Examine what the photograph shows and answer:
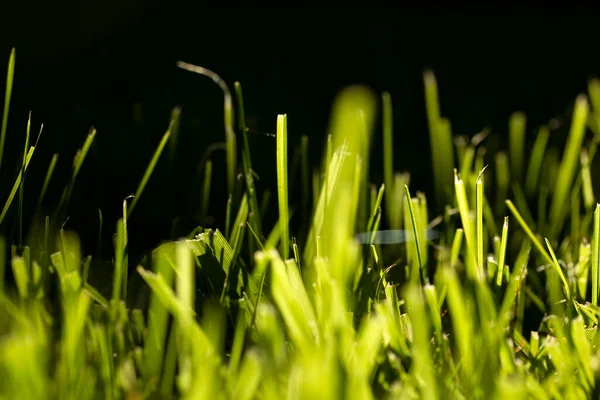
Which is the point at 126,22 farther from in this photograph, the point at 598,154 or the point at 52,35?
the point at 598,154

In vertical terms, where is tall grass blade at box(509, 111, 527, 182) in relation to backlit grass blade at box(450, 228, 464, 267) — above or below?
above

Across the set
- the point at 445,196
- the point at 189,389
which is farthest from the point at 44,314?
the point at 445,196

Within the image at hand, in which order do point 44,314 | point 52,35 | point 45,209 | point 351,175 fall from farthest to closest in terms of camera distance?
point 52,35 < point 45,209 < point 351,175 < point 44,314

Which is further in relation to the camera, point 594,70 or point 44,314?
point 594,70

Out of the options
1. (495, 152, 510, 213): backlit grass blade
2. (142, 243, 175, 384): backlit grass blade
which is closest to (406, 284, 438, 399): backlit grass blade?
(142, 243, 175, 384): backlit grass blade

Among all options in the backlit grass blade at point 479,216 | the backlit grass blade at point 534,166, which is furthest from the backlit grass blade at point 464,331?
the backlit grass blade at point 534,166

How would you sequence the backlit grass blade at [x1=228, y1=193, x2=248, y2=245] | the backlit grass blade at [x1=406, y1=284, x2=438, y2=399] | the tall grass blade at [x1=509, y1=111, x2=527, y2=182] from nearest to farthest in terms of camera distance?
the backlit grass blade at [x1=406, y1=284, x2=438, y2=399], the backlit grass blade at [x1=228, y1=193, x2=248, y2=245], the tall grass blade at [x1=509, y1=111, x2=527, y2=182]

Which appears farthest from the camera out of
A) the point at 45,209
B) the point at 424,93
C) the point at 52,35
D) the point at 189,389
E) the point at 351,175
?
the point at 52,35

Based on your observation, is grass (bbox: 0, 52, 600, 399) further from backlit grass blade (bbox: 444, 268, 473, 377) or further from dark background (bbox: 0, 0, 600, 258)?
dark background (bbox: 0, 0, 600, 258)

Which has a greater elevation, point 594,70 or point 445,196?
point 594,70
